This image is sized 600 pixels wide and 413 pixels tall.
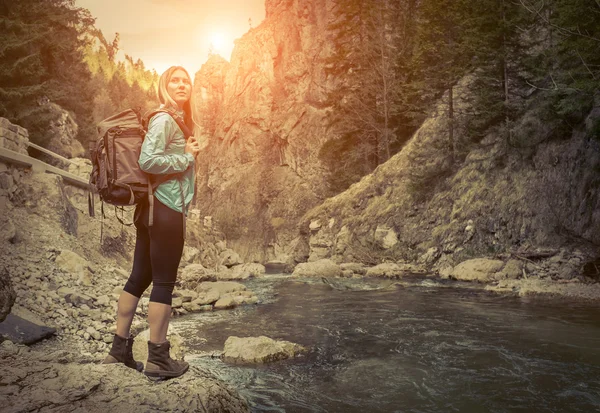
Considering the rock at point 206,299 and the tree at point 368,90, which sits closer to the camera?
the rock at point 206,299

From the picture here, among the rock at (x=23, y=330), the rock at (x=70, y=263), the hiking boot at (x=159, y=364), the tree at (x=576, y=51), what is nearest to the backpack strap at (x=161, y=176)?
the hiking boot at (x=159, y=364)

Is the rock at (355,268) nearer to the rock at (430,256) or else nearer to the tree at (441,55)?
the rock at (430,256)

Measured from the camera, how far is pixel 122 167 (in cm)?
307

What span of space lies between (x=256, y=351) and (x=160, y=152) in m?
3.93

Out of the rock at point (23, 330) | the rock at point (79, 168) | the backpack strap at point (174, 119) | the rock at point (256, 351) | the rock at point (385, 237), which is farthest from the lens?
the rock at point (385, 237)

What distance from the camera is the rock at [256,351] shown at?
597cm

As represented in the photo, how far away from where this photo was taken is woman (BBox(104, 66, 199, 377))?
9.73 feet

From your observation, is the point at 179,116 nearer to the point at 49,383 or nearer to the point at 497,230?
the point at 49,383

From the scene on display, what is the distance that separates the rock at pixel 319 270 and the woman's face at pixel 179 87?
16793mm

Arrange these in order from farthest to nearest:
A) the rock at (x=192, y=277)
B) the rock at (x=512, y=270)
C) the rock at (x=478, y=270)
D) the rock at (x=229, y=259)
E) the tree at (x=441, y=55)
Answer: the rock at (x=229, y=259), the tree at (x=441, y=55), the rock at (x=478, y=270), the rock at (x=512, y=270), the rock at (x=192, y=277)

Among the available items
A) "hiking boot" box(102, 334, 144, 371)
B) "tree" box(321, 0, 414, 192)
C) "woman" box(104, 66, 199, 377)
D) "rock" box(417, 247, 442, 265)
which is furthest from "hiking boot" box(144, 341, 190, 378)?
"tree" box(321, 0, 414, 192)

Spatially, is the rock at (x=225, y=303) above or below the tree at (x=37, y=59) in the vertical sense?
below

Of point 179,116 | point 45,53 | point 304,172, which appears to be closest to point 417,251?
point 179,116

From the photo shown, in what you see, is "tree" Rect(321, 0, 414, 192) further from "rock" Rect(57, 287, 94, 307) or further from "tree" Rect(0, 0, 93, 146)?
"rock" Rect(57, 287, 94, 307)
